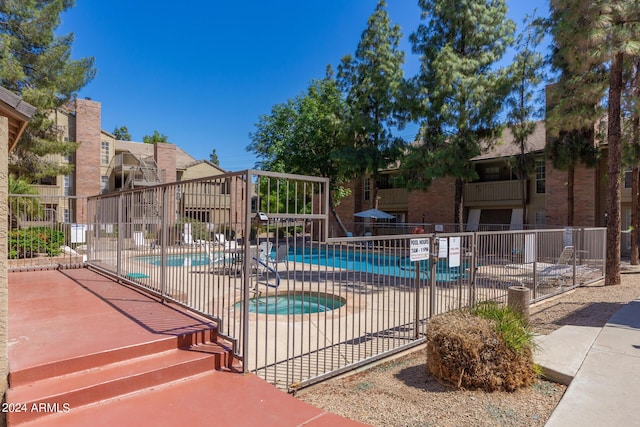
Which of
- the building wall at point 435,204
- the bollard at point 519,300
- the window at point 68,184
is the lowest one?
the bollard at point 519,300

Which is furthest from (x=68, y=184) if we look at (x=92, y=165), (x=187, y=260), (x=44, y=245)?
(x=187, y=260)

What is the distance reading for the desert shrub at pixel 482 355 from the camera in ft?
13.4

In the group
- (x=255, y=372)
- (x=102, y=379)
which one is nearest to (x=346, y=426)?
(x=255, y=372)

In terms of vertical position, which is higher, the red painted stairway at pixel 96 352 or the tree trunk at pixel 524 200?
the tree trunk at pixel 524 200

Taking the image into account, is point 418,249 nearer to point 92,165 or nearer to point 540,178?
point 540,178

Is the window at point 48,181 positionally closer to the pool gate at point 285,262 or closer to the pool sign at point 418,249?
the pool gate at point 285,262

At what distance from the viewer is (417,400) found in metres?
3.91

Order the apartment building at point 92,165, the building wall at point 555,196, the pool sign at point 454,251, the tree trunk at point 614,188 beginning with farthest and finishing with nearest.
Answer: the apartment building at point 92,165 < the building wall at point 555,196 < the tree trunk at point 614,188 < the pool sign at point 454,251

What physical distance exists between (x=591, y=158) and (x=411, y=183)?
28.2 ft

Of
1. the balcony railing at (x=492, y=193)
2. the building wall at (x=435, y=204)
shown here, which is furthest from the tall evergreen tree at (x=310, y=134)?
the balcony railing at (x=492, y=193)

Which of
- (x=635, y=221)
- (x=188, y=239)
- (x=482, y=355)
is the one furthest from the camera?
(x=635, y=221)

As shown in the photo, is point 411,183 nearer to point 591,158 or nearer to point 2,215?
point 591,158

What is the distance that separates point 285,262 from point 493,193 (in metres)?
22.5

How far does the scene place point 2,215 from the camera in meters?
3.21
